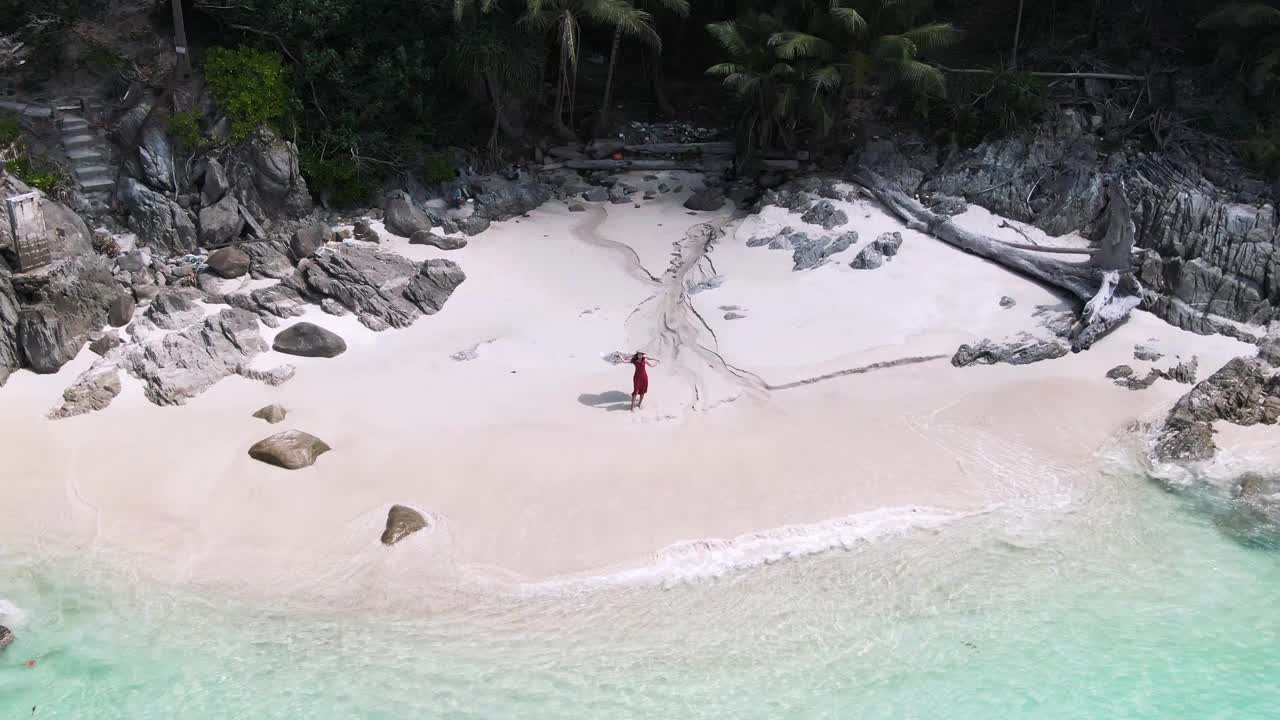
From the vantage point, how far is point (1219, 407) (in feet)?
47.1

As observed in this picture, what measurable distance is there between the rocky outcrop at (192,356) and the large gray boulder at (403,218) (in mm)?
4191

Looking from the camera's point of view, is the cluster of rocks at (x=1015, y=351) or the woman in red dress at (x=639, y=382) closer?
the woman in red dress at (x=639, y=382)

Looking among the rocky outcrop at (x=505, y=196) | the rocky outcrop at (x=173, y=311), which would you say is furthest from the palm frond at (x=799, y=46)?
the rocky outcrop at (x=173, y=311)

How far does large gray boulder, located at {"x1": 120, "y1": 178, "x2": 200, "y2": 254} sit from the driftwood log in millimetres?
14027

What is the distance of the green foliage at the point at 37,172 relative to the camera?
17.4 m

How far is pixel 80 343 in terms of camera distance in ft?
53.3

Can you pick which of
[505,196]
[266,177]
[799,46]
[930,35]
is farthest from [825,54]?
[266,177]

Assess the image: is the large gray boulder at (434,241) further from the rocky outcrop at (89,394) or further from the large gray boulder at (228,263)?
the rocky outcrop at (89,394)

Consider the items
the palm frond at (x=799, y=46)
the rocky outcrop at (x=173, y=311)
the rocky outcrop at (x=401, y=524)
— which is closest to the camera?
the rocky outcrop at (x=401, y=524)

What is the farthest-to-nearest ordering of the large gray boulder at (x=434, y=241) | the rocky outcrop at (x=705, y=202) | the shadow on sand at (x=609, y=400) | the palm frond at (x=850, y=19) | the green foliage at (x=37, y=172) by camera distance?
the rocky outcrop at (x=705, y=202) < the large gray boulder at (x=434, y=241) < the palm frond at (x=850, y=19) < the green foliage at (x=37, y=172) < the shadow on sand at (x=609, y=400)

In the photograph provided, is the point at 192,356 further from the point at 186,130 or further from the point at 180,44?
the point at 180,44

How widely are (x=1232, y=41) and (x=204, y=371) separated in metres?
20.8

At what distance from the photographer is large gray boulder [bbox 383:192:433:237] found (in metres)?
19.9

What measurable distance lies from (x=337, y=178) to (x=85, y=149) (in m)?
4.56
